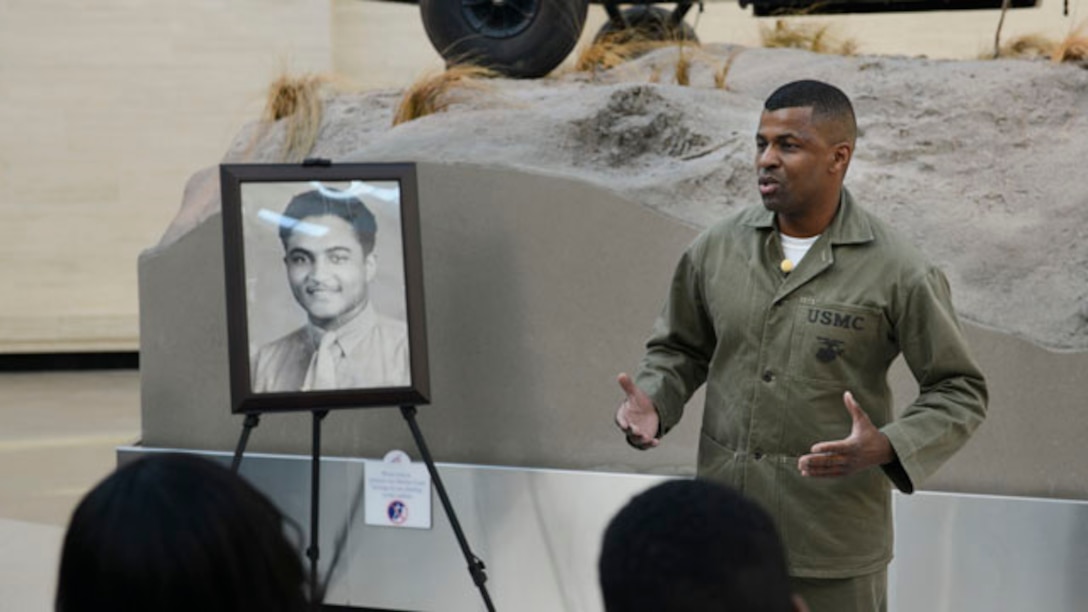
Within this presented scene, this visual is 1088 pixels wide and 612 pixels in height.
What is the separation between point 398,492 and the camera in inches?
175

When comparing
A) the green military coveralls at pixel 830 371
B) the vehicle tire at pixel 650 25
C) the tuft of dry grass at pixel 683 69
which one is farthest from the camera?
the vehicle tire at pixel 650 25

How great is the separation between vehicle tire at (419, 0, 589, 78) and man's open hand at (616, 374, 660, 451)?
3.37 m

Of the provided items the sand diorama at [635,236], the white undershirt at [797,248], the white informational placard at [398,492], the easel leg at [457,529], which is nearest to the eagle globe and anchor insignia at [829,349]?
the white undershirt at [797,248]

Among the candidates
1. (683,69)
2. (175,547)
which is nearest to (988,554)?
(683,69)

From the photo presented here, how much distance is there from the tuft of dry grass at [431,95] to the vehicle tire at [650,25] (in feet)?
8.19

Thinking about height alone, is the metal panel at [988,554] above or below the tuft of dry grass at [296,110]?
below

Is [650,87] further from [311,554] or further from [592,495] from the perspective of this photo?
[311,554]

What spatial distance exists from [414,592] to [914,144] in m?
2.31

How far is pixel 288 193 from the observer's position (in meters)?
4.03

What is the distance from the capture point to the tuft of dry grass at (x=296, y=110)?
204 inches

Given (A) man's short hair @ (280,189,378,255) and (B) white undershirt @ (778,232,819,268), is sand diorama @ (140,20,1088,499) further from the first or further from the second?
(B) white undershirt @ (778,232,819,268)

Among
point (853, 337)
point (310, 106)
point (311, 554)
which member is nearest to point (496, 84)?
point (310, 106)

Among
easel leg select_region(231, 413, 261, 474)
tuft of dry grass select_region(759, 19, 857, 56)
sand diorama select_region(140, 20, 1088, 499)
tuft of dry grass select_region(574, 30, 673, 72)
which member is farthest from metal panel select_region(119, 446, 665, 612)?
tuft of dry grass select_region(759, 19, 857, 56)

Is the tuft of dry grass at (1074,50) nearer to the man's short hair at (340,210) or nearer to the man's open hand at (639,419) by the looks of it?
the man's short hair at (340,210)
